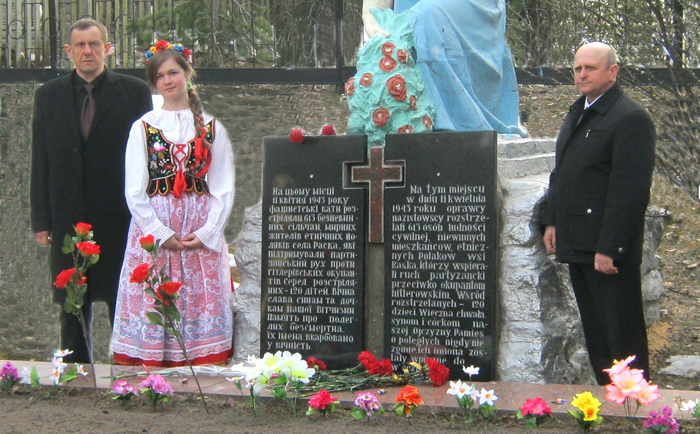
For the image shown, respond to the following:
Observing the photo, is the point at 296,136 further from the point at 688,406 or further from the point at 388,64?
the point at 688,406

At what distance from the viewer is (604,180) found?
3.56 m

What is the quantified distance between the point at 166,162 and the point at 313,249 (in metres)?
0.79

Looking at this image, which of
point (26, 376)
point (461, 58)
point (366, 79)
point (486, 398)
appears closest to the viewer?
point (486, 398)

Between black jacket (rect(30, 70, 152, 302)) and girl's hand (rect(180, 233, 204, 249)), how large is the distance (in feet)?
1.26

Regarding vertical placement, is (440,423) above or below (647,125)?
below

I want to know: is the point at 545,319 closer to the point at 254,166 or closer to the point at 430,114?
the point at 430,114

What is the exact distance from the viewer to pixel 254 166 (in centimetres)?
842

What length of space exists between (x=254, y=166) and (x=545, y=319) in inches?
194

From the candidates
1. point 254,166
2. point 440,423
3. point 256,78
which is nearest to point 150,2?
point 256,78

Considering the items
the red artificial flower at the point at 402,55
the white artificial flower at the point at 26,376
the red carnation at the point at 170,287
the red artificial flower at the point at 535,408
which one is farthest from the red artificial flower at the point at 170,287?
the red artificial flower at the point at 402,55

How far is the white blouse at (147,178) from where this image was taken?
3.92 meters

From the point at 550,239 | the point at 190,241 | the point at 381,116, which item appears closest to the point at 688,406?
the point at 550,239

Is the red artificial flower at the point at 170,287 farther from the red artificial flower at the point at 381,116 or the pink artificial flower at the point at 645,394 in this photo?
the red artificial flower at the point at 381,116

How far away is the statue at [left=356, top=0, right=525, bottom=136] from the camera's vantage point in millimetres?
4398
